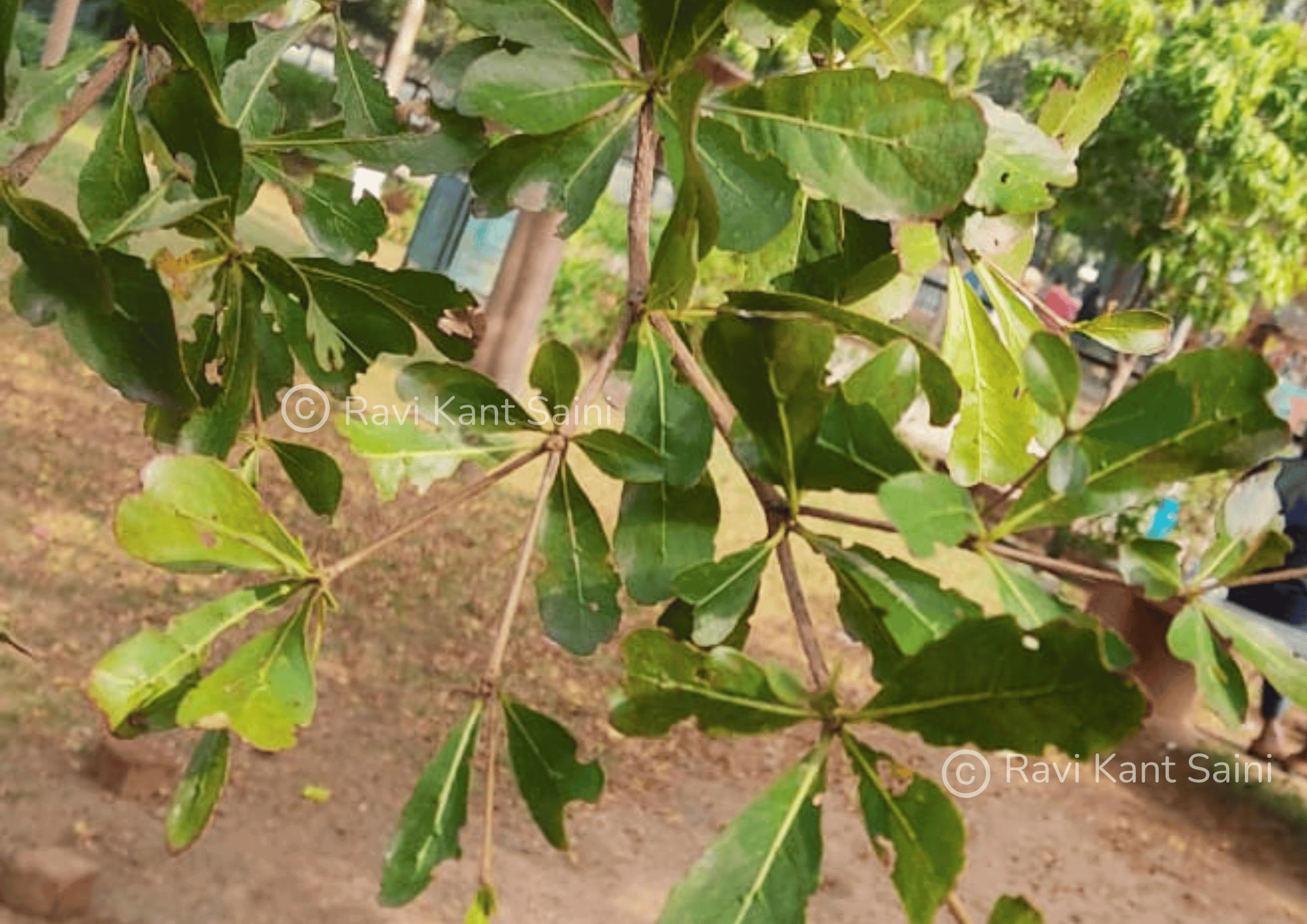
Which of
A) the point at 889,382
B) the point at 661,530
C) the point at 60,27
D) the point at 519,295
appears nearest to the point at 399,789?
the point at 519,295

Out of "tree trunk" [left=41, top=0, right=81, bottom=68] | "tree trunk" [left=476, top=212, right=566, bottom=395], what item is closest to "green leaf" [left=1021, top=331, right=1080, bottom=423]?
"tree trunk" [left=476, top=212, right=566, bottom=395]

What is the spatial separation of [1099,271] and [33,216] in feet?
43.2

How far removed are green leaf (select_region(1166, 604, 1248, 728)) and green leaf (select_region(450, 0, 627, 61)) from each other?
242mm

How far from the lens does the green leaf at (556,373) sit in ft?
1.78

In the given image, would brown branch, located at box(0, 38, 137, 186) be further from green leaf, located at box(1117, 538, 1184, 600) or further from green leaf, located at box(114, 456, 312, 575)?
green leaf, located at box(1117, 538, 1184, 600)

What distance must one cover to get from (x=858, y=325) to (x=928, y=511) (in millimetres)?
78

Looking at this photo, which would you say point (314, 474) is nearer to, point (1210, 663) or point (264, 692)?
point (264, 692)

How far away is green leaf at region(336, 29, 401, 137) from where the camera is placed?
0.63m

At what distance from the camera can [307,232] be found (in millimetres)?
621

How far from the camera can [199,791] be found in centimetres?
48

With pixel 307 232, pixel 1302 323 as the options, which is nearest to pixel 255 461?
pixel 307 232

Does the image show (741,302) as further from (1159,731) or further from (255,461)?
(1159,731)

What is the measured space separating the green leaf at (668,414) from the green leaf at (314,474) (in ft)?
0.48

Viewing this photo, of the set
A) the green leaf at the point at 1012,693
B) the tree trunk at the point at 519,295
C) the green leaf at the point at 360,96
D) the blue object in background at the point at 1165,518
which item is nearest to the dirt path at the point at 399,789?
the tree trunk at the point at 519,295
